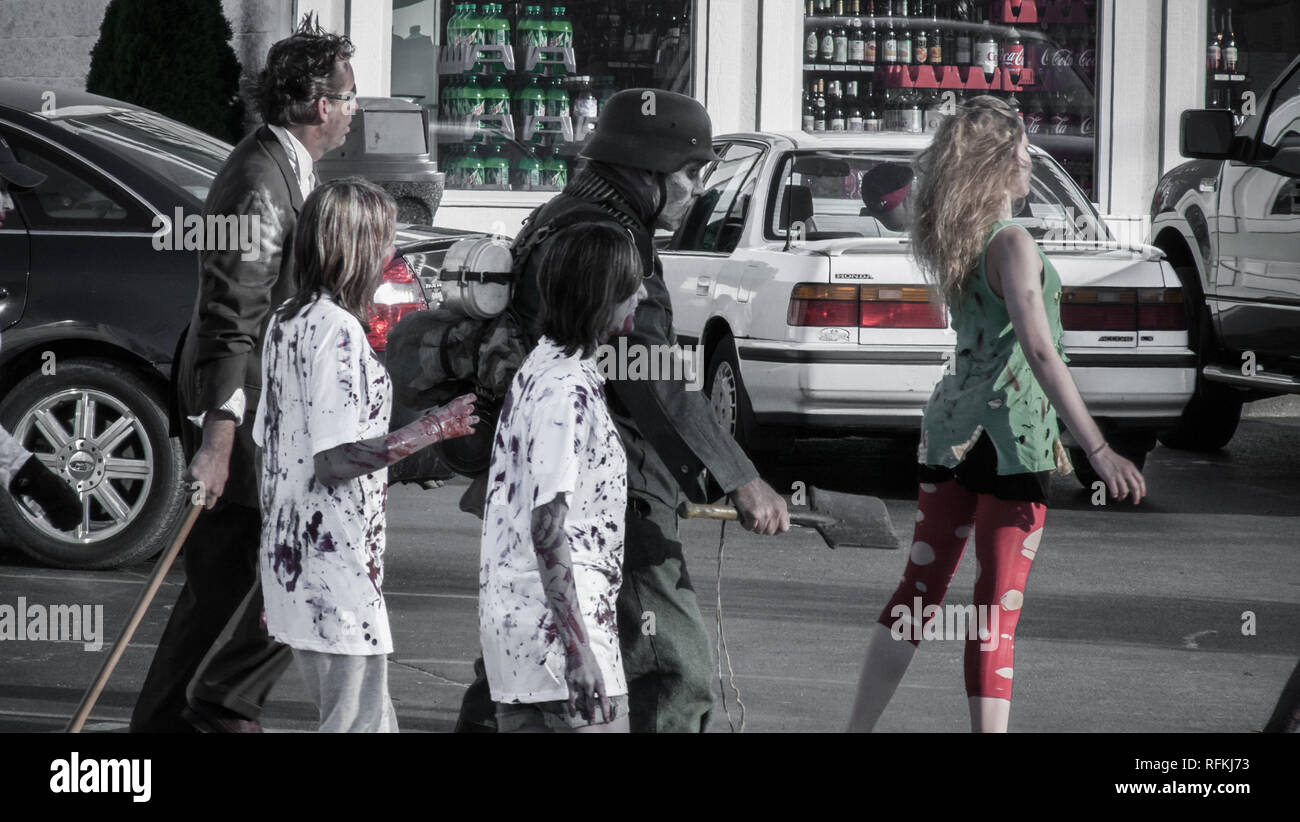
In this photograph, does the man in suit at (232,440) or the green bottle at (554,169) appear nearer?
the man in suit at (232,440)

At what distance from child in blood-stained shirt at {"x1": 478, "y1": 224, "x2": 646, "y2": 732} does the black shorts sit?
1.21m

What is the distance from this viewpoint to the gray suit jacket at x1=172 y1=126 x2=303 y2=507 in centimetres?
430

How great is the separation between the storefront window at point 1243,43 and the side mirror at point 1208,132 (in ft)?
21.5

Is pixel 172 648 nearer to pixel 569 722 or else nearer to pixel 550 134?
pixel 569 722

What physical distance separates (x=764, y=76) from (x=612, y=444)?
12.0 meters

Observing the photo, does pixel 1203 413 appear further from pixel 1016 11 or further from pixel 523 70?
pixel 523 70

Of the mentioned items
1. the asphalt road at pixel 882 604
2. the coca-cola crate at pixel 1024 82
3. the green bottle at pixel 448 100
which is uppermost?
the coca-cola crate at pixel 1024 82

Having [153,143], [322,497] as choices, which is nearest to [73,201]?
[153,143]

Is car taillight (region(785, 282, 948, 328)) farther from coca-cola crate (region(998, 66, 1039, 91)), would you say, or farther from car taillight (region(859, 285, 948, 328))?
coca-cola crate (region(998, 66, 1039, 91))

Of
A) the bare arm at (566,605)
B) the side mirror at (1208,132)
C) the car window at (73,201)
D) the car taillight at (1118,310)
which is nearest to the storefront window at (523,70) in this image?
the side mirror at (1208,132)

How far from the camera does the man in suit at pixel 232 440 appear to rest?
4.25 meters

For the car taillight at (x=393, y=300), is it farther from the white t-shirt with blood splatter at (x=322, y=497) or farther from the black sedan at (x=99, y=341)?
the white t-shirt with blood splatter at (x=322, y=497)

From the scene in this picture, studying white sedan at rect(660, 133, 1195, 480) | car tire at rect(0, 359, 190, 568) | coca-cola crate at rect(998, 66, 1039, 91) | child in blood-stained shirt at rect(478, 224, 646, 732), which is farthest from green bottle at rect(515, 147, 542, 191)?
child in blood-stained shirt at rect(478, 224, 646, 732)

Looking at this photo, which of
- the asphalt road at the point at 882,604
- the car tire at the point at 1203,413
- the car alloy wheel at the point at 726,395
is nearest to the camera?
the asphalt road at the point at 882,604
